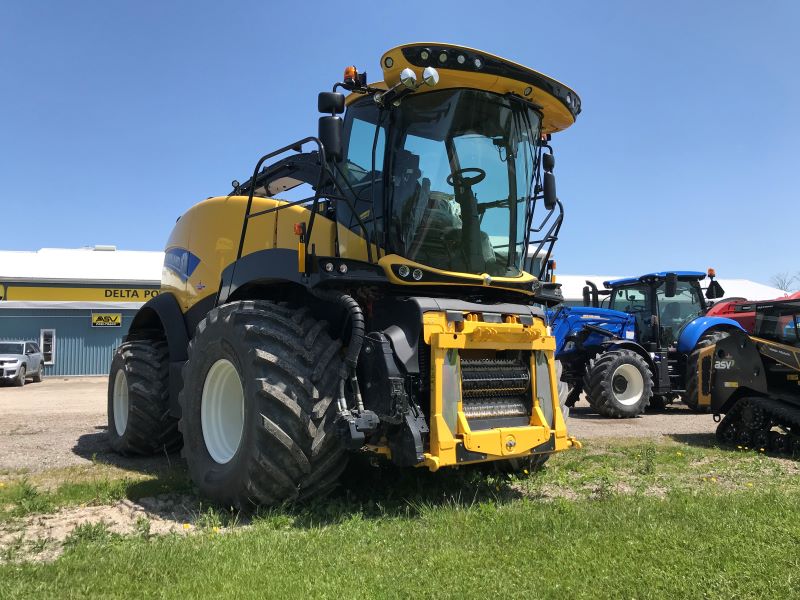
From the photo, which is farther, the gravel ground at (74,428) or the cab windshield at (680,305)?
the cab windshield at (680,305)

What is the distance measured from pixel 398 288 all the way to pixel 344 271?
0.51 meters

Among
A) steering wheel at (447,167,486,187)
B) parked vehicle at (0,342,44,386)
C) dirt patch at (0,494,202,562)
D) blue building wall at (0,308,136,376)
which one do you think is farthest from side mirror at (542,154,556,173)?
blue building wall at (0,308,136,376)

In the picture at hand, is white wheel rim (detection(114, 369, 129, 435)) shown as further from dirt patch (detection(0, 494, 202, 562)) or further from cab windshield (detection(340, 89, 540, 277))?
cab windshield (detection(340, 89, 540, 277))

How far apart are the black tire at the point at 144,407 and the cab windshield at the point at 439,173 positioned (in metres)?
3.60

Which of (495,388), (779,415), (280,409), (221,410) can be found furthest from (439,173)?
(779,415)

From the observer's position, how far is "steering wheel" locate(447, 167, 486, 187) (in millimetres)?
5350

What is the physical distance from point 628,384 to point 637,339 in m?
1.87

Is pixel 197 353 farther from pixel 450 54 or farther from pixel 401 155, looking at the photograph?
pixel 450 54

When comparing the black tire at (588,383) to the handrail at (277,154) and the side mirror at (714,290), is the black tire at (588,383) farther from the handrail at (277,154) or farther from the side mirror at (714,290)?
the handrail at (277,154)

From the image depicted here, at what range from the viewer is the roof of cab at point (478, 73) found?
4.91m

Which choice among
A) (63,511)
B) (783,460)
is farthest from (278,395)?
(783,460)

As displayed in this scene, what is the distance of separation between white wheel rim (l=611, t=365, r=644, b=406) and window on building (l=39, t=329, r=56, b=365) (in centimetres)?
2326

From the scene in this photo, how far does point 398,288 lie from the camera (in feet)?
17.0

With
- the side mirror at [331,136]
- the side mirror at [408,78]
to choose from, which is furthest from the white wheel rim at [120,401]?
the side mirror at [408,78]
